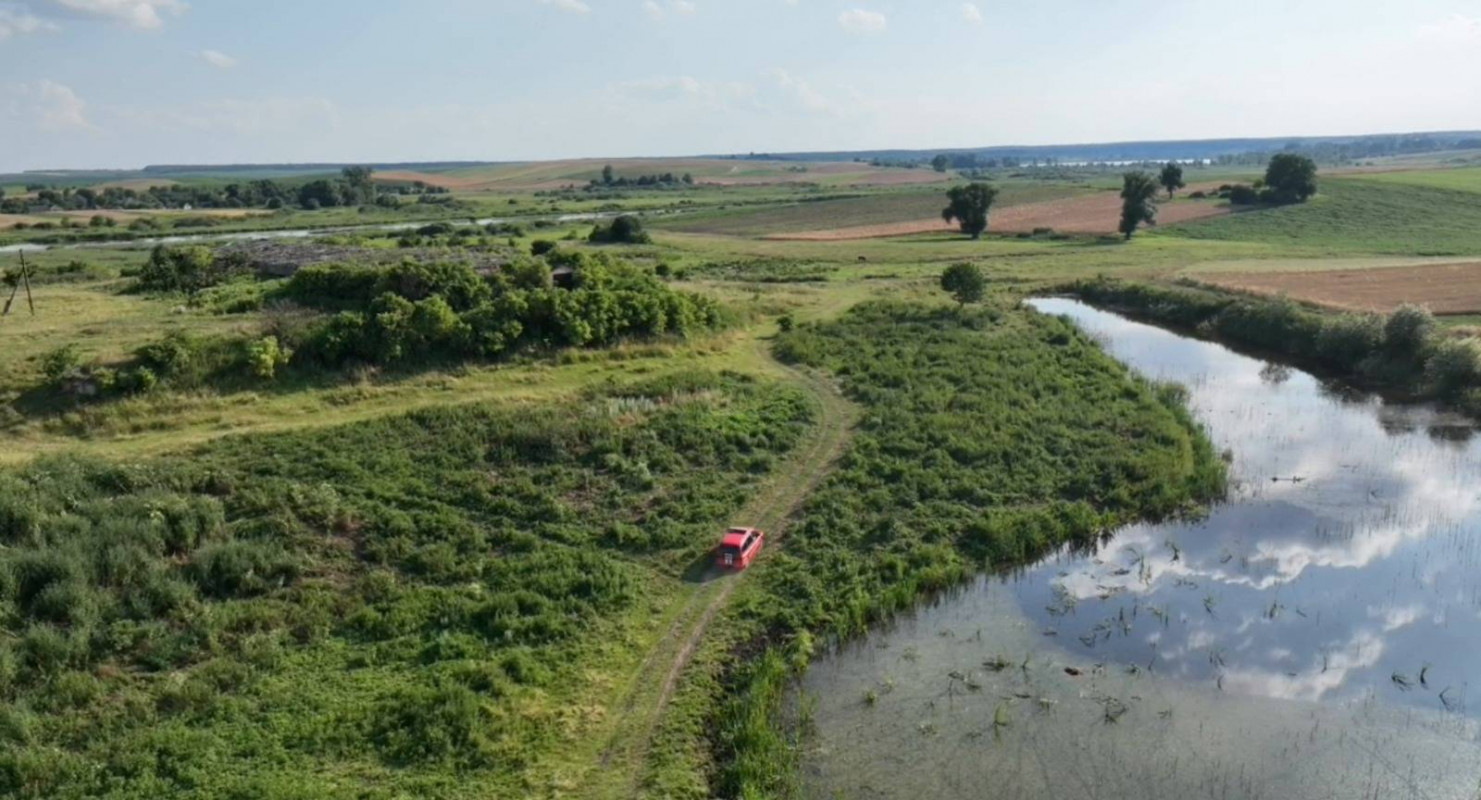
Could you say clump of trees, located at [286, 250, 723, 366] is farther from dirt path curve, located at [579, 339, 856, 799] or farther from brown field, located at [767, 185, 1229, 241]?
brown field, located at [767, 185, 1229, 241]

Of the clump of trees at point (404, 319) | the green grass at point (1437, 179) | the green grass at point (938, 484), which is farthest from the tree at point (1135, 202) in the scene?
the clump of trees at point (404, 319)

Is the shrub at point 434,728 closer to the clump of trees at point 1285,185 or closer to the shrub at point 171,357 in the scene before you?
the shrub at point 171,357

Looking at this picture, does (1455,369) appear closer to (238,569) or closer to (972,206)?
(238,569)

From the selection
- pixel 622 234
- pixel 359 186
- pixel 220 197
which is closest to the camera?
pixel 622 234

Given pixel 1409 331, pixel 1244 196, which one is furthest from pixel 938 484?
pixel 1244 196

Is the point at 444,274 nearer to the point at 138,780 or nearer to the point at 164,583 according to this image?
the point at 164,583

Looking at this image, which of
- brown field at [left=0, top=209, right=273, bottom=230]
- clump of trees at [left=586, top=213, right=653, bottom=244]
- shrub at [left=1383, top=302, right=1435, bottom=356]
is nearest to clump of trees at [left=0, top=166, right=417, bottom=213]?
brown field at [left=0, top=209, right=273, bottom=230]

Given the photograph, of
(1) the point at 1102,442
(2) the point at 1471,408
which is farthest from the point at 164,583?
(2) the point at 1471,408
